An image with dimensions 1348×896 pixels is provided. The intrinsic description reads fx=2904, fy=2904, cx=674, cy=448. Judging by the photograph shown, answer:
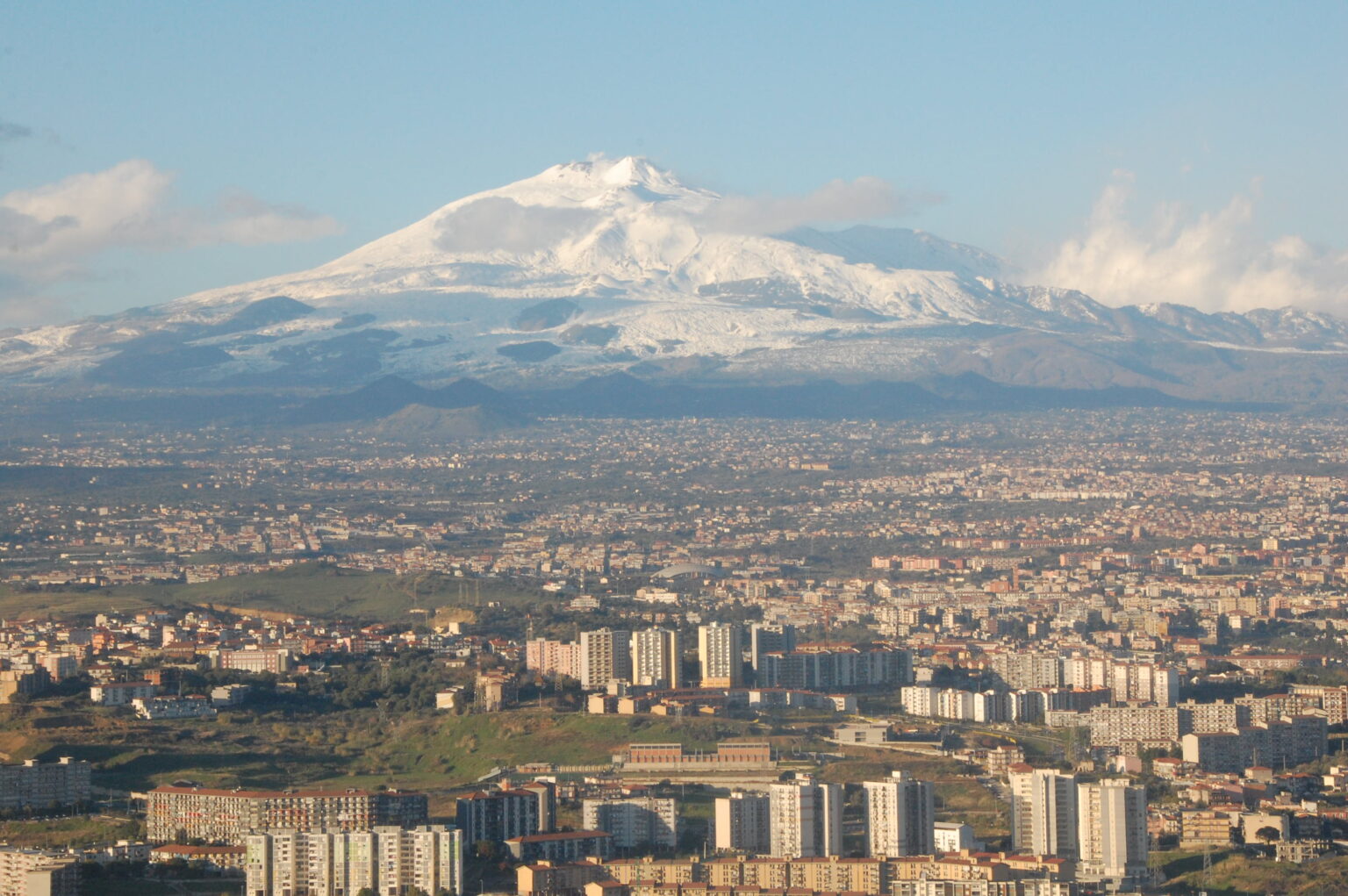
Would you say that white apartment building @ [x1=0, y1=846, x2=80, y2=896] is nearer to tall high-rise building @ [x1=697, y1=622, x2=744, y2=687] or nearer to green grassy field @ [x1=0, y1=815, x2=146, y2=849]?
green grassy field @ [x1=0, y1=815, x2=146, y2=849]

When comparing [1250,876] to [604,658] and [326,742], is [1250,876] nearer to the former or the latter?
[326,742]

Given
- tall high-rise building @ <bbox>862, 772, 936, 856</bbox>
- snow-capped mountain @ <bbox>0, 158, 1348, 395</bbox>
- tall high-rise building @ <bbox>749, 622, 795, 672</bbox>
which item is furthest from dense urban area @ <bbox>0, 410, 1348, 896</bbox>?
snow-capped mountain @ <bbox>0, 158, 1348, 395</bbox>

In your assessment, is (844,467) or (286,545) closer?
(286,545)

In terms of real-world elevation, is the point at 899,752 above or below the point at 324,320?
below

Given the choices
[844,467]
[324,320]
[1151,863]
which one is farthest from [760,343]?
[1151,863]

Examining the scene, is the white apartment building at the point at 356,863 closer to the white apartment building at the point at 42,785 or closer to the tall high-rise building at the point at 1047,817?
the white apartment building at the point at 42,785

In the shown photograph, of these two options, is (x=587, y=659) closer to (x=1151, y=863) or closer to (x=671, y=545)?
(x=1151, y=863)
